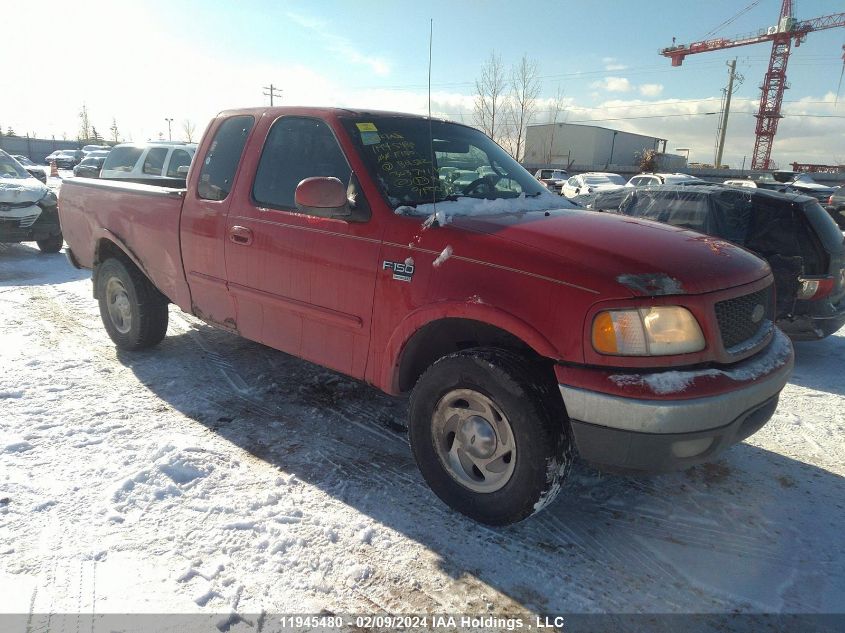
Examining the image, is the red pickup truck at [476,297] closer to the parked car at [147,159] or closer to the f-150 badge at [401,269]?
the f-150 badge at [401,269]

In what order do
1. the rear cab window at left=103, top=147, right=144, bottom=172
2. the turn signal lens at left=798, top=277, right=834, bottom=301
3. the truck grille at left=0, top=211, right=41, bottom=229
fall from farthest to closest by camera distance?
the rear cab window at left=103, top=147, right=144, bottom=172 < the truck grille at left=0, top=211, right=41, bottom=229 < the turn signal lens at left=798, top=277, right=834, bottom=301

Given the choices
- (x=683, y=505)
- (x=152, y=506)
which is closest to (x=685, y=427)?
(x=683, y=505)

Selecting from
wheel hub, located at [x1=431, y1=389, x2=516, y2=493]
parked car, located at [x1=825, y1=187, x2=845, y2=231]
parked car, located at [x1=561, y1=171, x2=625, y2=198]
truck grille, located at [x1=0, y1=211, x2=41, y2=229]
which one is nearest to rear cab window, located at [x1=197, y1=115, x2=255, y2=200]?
wheel hub, located at [x1=431, y1=389, x2=516, y2=493]

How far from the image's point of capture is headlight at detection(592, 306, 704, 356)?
90.0 inches

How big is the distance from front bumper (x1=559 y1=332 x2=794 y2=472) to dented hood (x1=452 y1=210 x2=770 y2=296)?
1.30 feet

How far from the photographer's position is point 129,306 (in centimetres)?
483


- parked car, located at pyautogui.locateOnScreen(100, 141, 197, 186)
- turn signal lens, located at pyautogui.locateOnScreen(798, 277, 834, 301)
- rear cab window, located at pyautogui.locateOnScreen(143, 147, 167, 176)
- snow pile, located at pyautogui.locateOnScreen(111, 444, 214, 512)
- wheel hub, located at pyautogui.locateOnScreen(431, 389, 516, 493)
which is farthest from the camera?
rear cab window, located at pyautogui.locateOnScreen(143, 147, 167, 176)

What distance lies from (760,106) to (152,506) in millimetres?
73109

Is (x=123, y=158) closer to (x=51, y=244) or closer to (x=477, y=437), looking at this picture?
(x=51, y=244)

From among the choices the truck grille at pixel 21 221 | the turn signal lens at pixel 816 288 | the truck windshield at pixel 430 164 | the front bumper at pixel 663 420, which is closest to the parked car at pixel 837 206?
the turn signal lens at pixel 816 288

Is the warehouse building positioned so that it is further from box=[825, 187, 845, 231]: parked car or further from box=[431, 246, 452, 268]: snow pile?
box=[431, 246, 452, 268]: snow pile

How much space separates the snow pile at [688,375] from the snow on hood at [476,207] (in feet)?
3.82

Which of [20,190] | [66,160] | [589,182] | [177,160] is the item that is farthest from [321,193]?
[66,160]

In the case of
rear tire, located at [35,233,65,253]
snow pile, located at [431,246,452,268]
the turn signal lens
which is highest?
snow pile, located at [431,246,452,268]
